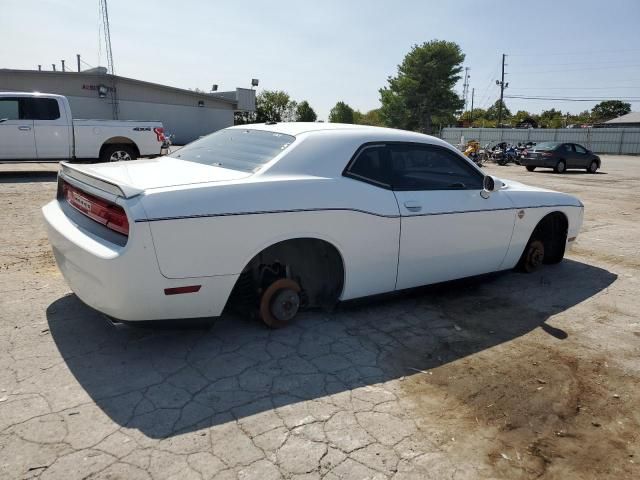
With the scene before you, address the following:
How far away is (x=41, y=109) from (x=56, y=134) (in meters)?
0.66

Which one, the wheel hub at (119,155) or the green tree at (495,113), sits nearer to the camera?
the wheel hub at (119,155)

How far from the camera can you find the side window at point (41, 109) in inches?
460

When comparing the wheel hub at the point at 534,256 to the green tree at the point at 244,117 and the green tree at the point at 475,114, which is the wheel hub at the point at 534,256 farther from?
the green tree at the point at 475,114

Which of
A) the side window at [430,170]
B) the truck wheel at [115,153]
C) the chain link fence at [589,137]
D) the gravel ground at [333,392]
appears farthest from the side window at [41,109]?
the chain link fence at [589,137]

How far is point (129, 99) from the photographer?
27.1m

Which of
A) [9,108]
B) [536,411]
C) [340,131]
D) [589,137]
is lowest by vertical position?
[536,411]

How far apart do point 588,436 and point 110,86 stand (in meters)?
27.8

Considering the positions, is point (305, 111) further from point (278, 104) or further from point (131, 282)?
point (131, 282)

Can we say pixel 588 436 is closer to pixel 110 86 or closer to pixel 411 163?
pixel 411 163

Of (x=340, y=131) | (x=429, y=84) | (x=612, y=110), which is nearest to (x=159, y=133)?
(x=340, y=131)

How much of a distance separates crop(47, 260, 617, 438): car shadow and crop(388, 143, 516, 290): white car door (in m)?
0.24

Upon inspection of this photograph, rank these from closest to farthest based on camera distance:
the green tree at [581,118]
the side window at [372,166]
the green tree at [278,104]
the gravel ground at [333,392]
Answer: the gravel ground at [333,392] < the side window at [372,166] < the green tree at [278,104] < the green tree at [581,118]

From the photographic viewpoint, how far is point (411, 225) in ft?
12.6

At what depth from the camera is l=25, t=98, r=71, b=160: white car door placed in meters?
11.8
